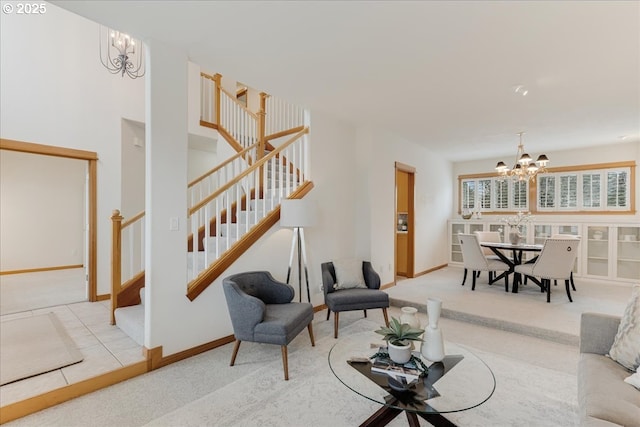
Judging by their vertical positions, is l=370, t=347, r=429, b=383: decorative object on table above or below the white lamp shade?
below

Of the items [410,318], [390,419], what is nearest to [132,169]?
[410,318]

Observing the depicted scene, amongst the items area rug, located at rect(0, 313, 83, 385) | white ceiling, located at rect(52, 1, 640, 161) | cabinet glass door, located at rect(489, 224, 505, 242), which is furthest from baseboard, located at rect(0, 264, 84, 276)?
cabinet glass door, located at rect(489, 224, 505, 242)

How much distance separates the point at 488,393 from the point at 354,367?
0.74m

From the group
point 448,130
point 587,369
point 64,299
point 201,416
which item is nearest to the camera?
point 587,369

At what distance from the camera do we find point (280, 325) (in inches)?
99.6

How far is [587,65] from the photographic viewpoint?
2.79 meters

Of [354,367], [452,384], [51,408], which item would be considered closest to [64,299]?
[51,408]

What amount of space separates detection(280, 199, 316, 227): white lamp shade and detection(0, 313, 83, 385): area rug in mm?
2209

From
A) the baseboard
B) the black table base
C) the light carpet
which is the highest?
the black table base

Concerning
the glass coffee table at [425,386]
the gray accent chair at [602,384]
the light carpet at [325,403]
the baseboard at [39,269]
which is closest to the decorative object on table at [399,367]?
the glass coffee table at [425,386]

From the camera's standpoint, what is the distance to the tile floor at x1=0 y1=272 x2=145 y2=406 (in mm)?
2121

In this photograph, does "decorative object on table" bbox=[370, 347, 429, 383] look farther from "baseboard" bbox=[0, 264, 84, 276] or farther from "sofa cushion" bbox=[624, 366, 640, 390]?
"baseboard" bbox=[0, 264, 84, 276]

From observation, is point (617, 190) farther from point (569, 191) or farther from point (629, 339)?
point (629, 339)

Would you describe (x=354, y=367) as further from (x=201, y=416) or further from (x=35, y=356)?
Result: (x=35, y=356)
